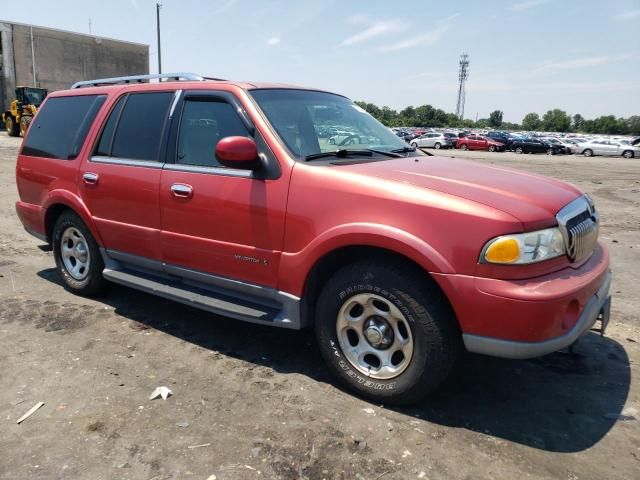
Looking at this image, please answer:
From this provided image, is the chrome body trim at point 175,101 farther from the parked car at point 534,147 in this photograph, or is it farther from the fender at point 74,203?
the parked car at point 534,147

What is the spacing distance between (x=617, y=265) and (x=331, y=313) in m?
4.70

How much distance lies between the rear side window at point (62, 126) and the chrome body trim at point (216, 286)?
1.07 m

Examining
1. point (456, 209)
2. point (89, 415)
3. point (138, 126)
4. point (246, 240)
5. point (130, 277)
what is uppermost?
point (138, 126)

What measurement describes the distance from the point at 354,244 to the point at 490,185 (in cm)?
86

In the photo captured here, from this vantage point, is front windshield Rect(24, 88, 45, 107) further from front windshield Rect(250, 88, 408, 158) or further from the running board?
front windshield Rect(250, 88, 408, 158)

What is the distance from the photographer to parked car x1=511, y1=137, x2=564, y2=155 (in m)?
40.6

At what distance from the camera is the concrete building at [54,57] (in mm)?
49000

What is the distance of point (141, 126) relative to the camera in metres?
4.30

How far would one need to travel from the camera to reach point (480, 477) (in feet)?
8.32

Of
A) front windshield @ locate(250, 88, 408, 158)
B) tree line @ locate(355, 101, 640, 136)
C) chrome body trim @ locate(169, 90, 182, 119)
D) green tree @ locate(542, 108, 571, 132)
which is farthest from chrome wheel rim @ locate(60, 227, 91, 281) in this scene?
green tree @ locate(542, 108, 571, 132)

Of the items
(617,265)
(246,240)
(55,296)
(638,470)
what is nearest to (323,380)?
(246,240)

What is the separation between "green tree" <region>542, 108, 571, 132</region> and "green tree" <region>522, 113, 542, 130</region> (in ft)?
6.78

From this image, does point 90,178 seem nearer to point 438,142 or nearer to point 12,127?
point 12,127

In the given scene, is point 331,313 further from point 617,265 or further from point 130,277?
point 617,265
